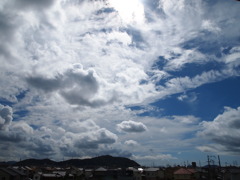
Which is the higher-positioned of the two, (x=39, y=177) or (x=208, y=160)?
(x=208, y=160)

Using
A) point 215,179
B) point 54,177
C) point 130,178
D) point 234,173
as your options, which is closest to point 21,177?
point 54,177

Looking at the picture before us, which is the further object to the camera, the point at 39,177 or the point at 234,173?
the point at 39,177

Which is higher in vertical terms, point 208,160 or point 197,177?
point 208,160

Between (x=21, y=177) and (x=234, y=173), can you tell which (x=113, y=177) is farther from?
(x=234, y=173)

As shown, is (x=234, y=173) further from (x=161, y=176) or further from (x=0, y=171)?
(x=0, y=171)

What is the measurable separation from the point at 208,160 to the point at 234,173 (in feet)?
79.1

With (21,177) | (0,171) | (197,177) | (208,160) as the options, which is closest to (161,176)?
(197,177)

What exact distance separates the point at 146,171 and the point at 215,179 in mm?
25389

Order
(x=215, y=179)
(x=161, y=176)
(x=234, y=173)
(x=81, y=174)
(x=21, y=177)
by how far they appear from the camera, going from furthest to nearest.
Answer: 1. (x=81, y=174)
2. (x=161, y=176)
3. (x=215, y=179)
4. (x=21, y=177)
5. (x=234, y=173)

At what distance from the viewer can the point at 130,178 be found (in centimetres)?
7438

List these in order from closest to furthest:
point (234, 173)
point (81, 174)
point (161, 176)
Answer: point (234, 173) → point (161, 176) → point (81, 174)

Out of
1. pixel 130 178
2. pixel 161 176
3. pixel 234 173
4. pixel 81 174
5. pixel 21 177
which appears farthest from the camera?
pixel 81 174

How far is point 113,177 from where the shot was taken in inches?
3036

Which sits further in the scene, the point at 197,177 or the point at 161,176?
the point at 161,176
